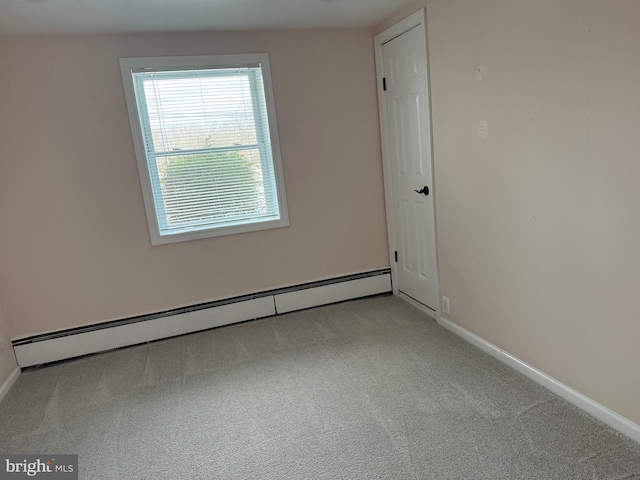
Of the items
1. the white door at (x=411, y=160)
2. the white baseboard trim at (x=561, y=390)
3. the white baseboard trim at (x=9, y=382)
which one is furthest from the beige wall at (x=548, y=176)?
the white baseboard trim at (x=9, y=382)

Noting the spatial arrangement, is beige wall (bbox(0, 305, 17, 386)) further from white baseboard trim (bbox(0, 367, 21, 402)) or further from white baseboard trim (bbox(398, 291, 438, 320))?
white baseboard trim (bbox(398, 291, 438, 320))

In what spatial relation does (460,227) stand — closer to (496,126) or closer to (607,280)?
(496,126)

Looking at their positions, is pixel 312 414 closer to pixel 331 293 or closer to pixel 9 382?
pixel 331 293

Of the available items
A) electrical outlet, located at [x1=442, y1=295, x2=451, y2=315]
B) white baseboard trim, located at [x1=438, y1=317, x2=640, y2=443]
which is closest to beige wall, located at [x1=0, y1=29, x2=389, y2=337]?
electrical outlet, located at [x1=442, y1=295, x2=451, y2=315]

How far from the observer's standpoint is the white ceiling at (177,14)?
242cm

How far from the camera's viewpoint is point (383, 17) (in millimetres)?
3170

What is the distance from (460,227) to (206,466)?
6.67 ft

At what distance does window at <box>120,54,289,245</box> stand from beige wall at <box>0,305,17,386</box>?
3.86 feet

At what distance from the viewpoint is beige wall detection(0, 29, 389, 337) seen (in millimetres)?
2893

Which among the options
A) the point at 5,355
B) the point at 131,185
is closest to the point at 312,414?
the point at 131,185

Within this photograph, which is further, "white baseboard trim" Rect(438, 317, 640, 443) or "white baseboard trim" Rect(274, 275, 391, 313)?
"white baseboard trim" Rect(274, 275, 391, 313)

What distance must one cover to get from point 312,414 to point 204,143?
2.18m

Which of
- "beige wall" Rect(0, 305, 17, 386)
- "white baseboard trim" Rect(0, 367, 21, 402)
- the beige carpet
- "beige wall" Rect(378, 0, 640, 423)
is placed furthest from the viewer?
"beige wall" Rect(0, 305, 17, 386)

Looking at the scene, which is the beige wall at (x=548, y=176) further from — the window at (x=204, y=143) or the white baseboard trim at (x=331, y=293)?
the window at (x=204, y=143)
